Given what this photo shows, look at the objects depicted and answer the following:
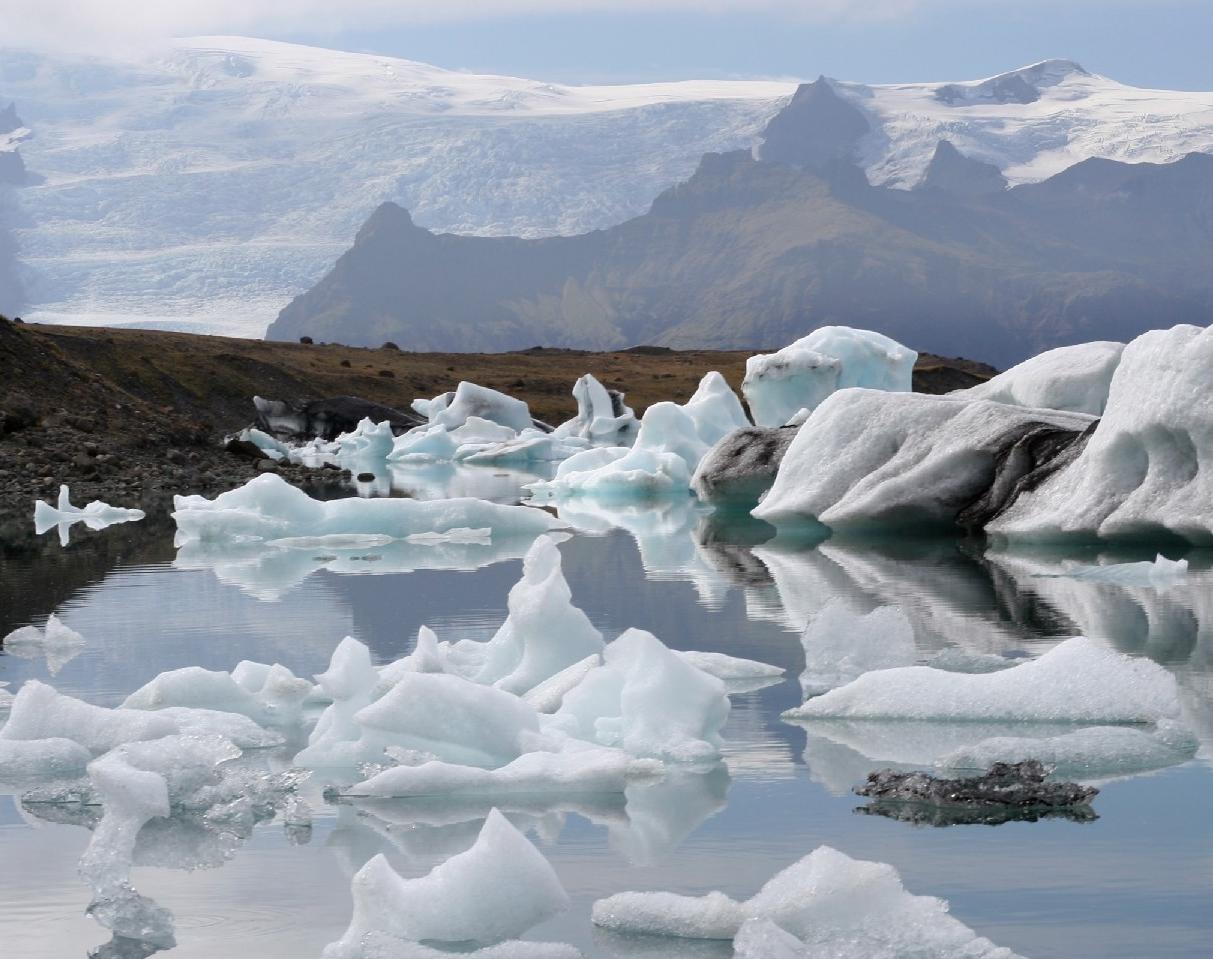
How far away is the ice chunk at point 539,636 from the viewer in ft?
32.2

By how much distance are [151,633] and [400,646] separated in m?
2.43

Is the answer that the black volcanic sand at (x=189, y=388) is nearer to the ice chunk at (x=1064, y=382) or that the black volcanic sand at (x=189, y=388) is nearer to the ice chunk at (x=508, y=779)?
the ice chunk at (x=1064, y=382)

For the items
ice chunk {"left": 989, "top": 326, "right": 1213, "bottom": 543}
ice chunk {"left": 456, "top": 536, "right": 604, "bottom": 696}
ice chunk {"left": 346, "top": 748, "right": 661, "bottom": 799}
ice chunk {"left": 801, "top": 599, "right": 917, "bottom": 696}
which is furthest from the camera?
ice chunk {"left": 989, "top": 326, "right": 1213, "bottom": 543}

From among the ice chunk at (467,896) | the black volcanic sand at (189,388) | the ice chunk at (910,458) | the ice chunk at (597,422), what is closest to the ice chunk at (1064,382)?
the ice chunk at (910,458)

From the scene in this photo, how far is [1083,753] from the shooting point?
7738mm

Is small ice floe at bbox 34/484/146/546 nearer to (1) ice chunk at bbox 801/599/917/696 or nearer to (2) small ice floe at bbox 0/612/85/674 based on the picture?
(2) small ice floe at bbox 0/612/85/674

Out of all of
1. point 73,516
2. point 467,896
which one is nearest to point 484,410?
point 73,516

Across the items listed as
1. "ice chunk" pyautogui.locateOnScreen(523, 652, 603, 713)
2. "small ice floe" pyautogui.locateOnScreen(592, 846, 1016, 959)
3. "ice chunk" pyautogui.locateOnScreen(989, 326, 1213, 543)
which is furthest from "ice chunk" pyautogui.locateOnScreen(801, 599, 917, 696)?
"ice chunk" pyautogui.locateOnScreen(989, 326, 1213, 543)

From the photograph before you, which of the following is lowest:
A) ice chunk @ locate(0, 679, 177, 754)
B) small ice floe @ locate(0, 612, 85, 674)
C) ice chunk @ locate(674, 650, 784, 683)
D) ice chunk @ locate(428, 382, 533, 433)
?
ice chunk @ locate(428, 382, 533, 433)

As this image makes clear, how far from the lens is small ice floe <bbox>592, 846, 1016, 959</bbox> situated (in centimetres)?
509

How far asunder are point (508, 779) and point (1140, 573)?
1037 cm

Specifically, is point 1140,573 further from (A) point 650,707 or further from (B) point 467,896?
(B) point 467,896

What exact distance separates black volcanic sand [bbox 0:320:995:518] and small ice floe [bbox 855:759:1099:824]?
2372 centimetres

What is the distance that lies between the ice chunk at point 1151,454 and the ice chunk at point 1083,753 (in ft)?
32.4
